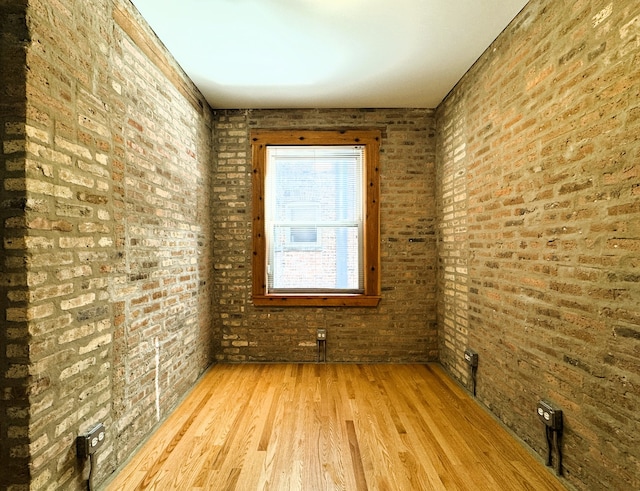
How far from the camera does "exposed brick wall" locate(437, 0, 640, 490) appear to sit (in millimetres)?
1496

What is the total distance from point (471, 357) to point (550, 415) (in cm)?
101

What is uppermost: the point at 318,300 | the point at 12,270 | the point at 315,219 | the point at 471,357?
the point at 315,219

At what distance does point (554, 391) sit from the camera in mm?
1927

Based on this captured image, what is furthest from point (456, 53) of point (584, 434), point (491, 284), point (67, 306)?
point (67, 306)

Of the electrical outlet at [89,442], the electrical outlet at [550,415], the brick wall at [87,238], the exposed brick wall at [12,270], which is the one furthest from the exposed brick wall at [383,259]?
the exposed brick wall at [12,270]

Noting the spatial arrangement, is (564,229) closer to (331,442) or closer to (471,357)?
(471,357)

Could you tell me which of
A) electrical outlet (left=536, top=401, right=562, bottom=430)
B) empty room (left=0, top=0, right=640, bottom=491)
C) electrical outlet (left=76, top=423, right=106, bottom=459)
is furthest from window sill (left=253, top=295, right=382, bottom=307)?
electrical outlet (left=76, top=423, right=106, bottom=459)

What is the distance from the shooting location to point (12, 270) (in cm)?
136

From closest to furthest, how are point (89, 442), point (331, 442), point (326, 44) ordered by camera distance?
point (89, 442)
point (331, 442)
point (326, 44)

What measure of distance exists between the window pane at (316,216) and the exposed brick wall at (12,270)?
2.58 metres

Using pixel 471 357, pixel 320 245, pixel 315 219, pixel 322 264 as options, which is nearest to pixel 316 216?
pixel 315 219

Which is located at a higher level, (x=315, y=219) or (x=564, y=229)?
(x=315, y=219)

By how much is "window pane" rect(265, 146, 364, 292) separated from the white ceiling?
69 cm

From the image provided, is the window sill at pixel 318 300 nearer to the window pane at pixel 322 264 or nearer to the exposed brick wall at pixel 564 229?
the window pane at pixel 322 264
